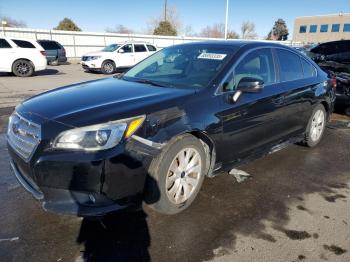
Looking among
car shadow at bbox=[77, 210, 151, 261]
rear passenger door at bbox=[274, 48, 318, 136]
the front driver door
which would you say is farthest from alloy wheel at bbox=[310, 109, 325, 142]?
car shadow at bbox=[77, 210, 151, 261]

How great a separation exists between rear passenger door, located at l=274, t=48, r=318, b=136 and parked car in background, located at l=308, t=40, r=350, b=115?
2.74 metres

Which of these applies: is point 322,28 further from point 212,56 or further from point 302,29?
point 212,56

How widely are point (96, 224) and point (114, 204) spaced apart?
0.52 meters

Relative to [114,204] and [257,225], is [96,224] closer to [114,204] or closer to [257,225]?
[114,204]

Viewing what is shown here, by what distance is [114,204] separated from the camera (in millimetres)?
2779

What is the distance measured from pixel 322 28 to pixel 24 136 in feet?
270

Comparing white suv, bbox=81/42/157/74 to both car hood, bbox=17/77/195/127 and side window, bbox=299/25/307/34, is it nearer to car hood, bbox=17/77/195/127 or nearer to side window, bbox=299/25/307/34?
car hood, bbox=17/77/195/127

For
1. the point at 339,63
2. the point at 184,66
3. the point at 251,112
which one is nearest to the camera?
the point at 251,112

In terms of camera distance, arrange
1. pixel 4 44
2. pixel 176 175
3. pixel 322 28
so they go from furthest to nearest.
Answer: pixel 322 28, pixel 4 44, pixel 176 175

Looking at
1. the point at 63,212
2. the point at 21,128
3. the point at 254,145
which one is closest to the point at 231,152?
the point at 254,145

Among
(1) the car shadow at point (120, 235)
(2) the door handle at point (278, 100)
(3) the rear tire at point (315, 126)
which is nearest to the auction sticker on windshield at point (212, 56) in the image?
(2) the door handle at point (278, 100)

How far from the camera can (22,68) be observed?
15.5 metres

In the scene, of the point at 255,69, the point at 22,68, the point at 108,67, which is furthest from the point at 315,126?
the point at 108,67

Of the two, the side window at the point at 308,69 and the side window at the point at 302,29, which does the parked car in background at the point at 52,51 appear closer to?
the side window at the point at 308,69
